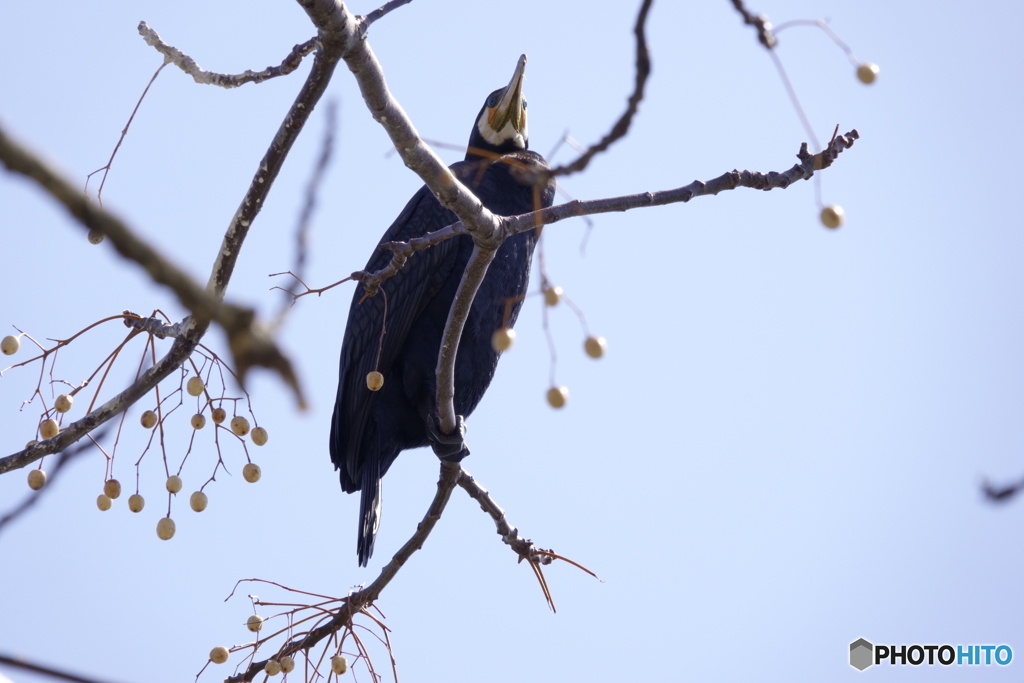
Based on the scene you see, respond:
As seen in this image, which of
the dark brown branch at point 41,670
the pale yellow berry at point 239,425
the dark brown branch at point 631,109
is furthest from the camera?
the pale yellow berry at point 239,425

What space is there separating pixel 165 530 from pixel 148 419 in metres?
0.26

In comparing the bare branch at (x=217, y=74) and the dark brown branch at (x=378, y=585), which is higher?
the bare branch at (x=217, y=74)

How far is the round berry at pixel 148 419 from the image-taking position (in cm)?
208

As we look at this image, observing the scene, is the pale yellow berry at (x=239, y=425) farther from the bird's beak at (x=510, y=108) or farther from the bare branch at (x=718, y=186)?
the bird's beak at (x=510, y=108)

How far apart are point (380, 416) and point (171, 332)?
5.96ft

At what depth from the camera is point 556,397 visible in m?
1.69

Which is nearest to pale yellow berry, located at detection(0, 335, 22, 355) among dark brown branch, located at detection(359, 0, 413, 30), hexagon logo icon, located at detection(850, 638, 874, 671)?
dark brown branch, located at detection(359, 0, 413, 30)

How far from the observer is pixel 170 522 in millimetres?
2166

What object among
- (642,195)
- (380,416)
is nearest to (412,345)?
(380,416)

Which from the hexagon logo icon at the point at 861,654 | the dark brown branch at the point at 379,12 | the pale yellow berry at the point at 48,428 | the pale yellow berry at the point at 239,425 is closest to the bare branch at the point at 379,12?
the dark brown branch at the point at 379,12

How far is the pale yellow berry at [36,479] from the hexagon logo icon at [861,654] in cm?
376

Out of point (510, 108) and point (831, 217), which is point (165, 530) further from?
point (510, 108)

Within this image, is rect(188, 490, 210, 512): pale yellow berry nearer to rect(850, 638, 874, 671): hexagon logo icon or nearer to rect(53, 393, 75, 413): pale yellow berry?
rect(53, 393, 75, 413): pale yellow berry

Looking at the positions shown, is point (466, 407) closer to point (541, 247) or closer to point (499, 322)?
point (499, 322)
